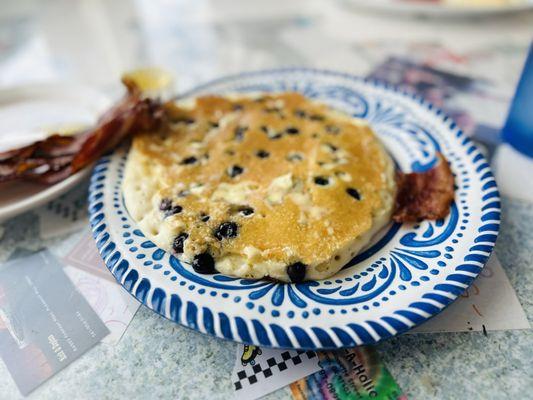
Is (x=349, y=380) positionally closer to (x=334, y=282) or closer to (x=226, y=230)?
(x=334, y=282)

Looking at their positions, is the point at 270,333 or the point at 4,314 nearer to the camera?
the point at 270,333

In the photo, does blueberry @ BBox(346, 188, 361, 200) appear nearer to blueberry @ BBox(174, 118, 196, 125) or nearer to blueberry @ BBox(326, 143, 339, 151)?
blueberry @ BBox(326, 143, 339, 151)

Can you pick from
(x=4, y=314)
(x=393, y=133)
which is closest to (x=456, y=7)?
(x=393, y=133)

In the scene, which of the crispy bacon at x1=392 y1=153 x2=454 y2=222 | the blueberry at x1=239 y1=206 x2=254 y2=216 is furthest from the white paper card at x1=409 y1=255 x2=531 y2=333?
the blueberry at x1=239 y1=206 x2=254 y2=216

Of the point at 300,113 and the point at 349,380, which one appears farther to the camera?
the point at 300,113

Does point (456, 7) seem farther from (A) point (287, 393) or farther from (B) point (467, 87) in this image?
(A) point (287, 393)

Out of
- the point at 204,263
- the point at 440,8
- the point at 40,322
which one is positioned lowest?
the point at 40,322

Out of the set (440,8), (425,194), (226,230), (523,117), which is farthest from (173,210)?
(440,8)
